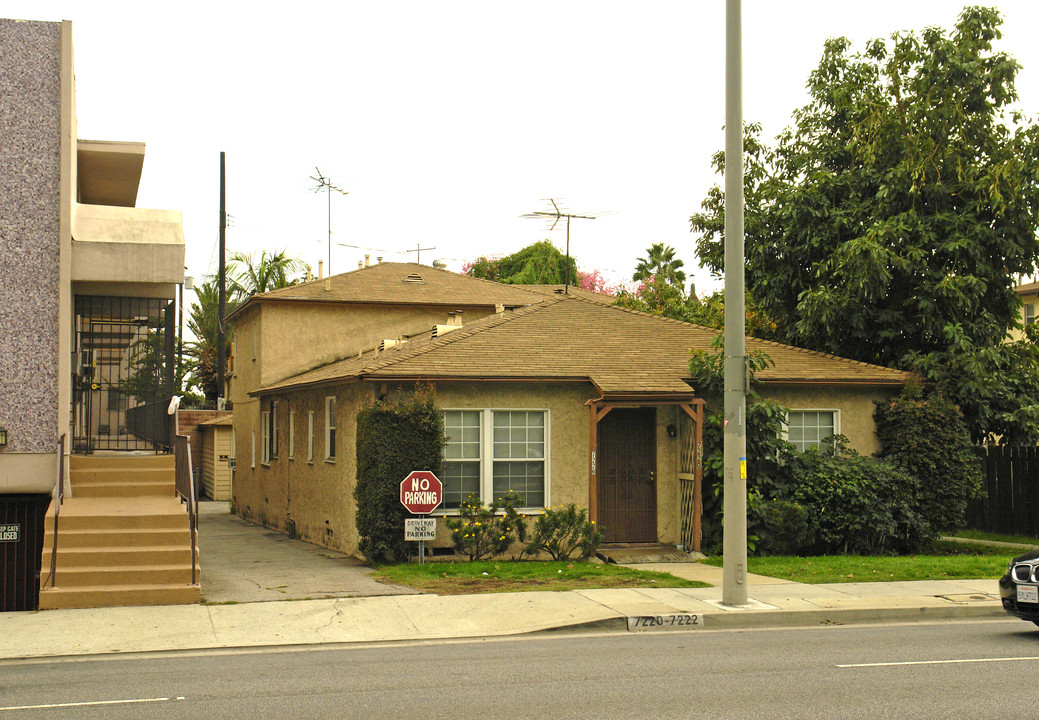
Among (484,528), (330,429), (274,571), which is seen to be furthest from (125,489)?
(484,528)

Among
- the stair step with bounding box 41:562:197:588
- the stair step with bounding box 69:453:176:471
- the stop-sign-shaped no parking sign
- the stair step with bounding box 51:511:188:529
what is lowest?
the stair step with bounding box 41:562:197:588

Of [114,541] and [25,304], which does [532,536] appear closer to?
[114,541]

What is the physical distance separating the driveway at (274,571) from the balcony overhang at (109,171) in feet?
23.4

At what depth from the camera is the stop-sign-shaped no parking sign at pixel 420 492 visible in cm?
1569

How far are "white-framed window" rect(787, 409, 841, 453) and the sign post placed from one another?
7032 mm

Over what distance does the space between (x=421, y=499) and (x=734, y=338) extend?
5.79 meters

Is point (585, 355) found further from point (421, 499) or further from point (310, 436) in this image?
point (310, 436)

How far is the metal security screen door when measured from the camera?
17.5 meters

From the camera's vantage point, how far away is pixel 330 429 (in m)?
20.0

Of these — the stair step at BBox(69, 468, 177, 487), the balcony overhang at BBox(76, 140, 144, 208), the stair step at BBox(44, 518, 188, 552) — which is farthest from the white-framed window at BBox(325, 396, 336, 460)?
the stair step at BBox(44, 518, 188, 552)

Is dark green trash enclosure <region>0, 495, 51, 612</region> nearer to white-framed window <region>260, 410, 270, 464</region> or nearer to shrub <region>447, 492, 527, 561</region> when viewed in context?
shrub <region>447, 492, 527, 561</region>

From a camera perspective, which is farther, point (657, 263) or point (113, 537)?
point (657, 263)

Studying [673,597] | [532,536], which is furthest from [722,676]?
[532,536]

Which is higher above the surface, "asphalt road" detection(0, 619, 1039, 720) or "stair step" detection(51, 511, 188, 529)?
"stair step" detection(51, 511, 188, 529)
